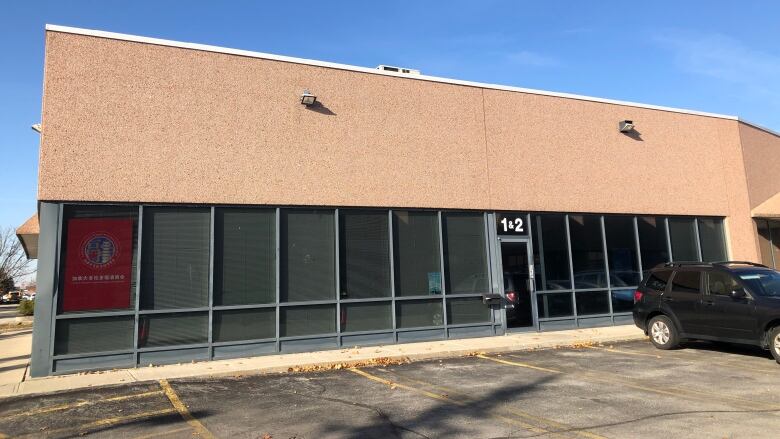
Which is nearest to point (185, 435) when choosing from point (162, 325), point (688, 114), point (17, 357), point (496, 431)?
point (496, 431)

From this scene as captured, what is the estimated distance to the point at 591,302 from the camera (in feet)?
49.9

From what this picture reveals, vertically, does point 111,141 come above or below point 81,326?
above

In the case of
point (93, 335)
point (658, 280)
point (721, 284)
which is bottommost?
point (93, 335)

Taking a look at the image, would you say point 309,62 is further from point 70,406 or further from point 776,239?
point 776,239

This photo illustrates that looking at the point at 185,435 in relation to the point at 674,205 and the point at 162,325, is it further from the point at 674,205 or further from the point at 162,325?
the point at 674,205

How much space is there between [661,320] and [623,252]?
15.6 feet

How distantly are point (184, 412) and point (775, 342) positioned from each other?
9.64 m

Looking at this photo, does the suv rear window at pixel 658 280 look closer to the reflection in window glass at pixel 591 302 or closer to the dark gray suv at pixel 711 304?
the dark gray suv at pixel 711 304

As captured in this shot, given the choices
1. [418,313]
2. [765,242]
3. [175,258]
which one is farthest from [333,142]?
[765,242]

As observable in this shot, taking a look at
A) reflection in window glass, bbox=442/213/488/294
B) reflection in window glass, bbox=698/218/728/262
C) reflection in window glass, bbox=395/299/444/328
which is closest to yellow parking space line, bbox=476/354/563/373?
reflection in window glass, bbox=395/299/444/328

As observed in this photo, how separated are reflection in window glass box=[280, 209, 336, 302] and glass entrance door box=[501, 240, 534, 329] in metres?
4.77

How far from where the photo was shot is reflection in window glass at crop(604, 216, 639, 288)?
15758 mm

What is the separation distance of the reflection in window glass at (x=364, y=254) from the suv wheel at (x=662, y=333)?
5886 millimetres

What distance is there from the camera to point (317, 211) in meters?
12.4
